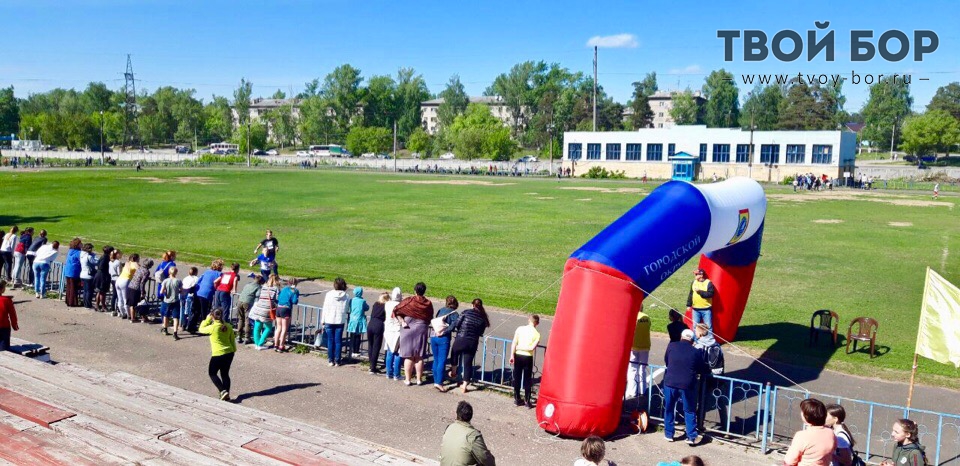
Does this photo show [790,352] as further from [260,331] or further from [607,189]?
[607,189]

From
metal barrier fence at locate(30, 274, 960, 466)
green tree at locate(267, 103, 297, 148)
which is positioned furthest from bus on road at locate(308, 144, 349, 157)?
metal barrier fence at locate(30, 274, 960, 466)

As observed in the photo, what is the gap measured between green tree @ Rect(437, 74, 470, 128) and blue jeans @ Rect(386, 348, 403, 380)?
435 ft

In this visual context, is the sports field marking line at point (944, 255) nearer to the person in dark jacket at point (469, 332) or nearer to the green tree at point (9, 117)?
the person in dark jacket at point (469, 332)

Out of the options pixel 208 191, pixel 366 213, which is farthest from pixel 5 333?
pixel 208 191

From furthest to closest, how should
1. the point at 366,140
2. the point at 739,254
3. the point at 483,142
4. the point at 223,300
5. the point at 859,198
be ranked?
the point at 366,140, the point at 483,142, the point at 859,198, the point at 223,300, the point at 739,254

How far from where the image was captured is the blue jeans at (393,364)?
1303cm

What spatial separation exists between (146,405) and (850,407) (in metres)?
10.7

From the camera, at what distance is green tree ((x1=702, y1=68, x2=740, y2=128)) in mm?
136625

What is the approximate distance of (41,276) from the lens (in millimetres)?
18719

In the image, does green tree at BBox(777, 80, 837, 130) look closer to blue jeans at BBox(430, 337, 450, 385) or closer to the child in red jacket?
blue jeans at BBox(430, 337, 450, 385)

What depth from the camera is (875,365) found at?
14.5 m

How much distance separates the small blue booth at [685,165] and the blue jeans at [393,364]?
73824mm

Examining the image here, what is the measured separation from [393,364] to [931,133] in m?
105

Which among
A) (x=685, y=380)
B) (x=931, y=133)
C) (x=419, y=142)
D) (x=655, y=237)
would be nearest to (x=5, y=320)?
(x=655, y=237)
